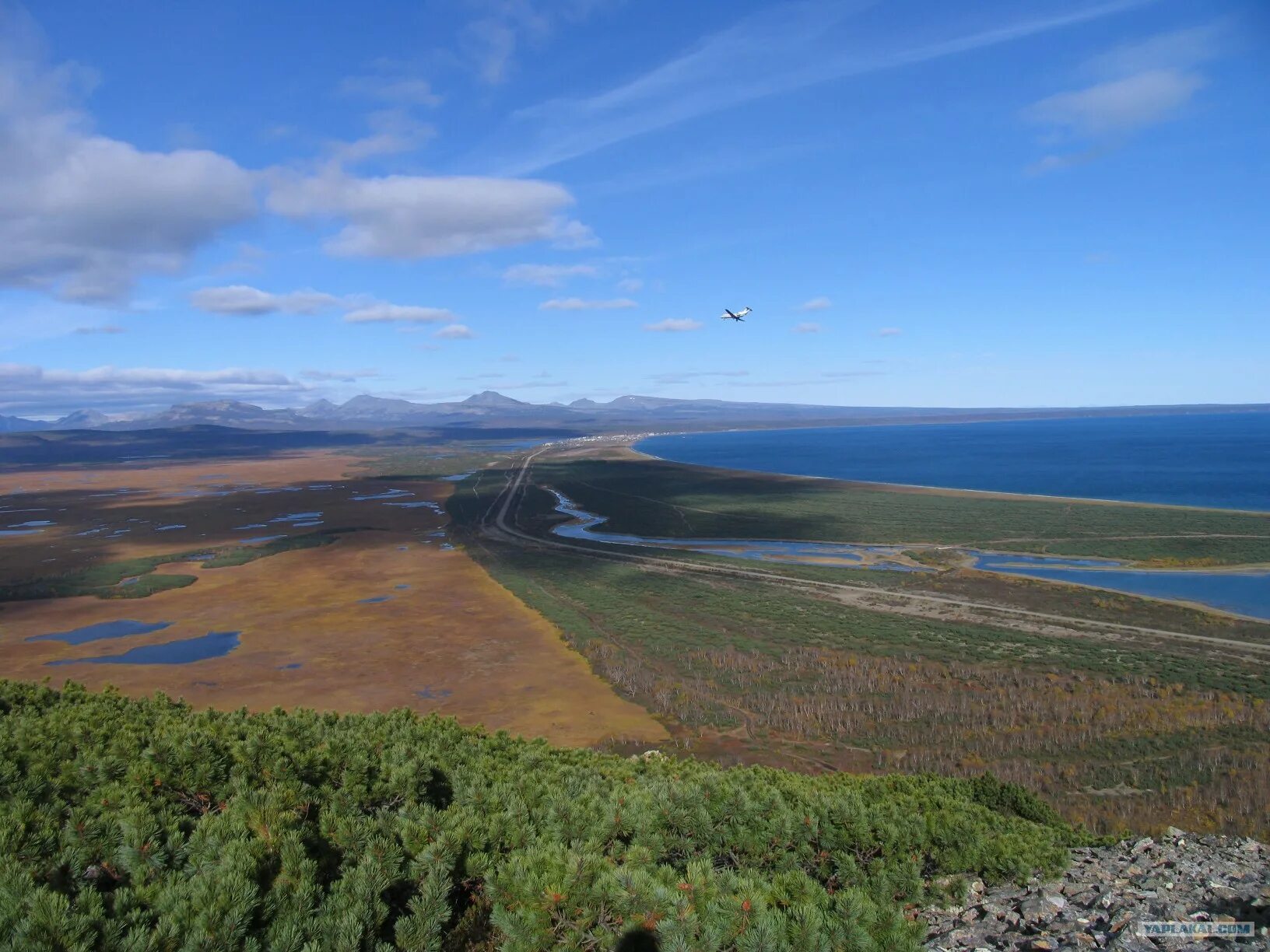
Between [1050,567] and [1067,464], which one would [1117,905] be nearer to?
[1050,567]

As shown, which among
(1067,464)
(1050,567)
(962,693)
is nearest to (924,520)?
(1050,567)

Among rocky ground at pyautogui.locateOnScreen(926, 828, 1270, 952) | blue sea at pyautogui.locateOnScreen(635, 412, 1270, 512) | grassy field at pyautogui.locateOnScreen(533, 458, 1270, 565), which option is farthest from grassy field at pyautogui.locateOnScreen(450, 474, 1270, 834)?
blue sea at pyautogui.locateOnScreen(635, 412, 1270, 512)

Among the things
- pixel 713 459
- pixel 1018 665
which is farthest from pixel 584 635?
pixel 713 459

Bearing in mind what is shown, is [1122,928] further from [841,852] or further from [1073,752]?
[1073,752]

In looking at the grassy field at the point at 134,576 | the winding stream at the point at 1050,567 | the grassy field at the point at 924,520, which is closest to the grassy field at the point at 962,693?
the winding stream at the point at 1050,567

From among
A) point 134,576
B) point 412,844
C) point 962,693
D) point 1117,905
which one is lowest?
point 134,576

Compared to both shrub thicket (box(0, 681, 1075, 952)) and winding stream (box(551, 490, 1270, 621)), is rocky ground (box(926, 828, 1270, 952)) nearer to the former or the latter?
shrub thicket (box(0, 681, 1075, 952))
